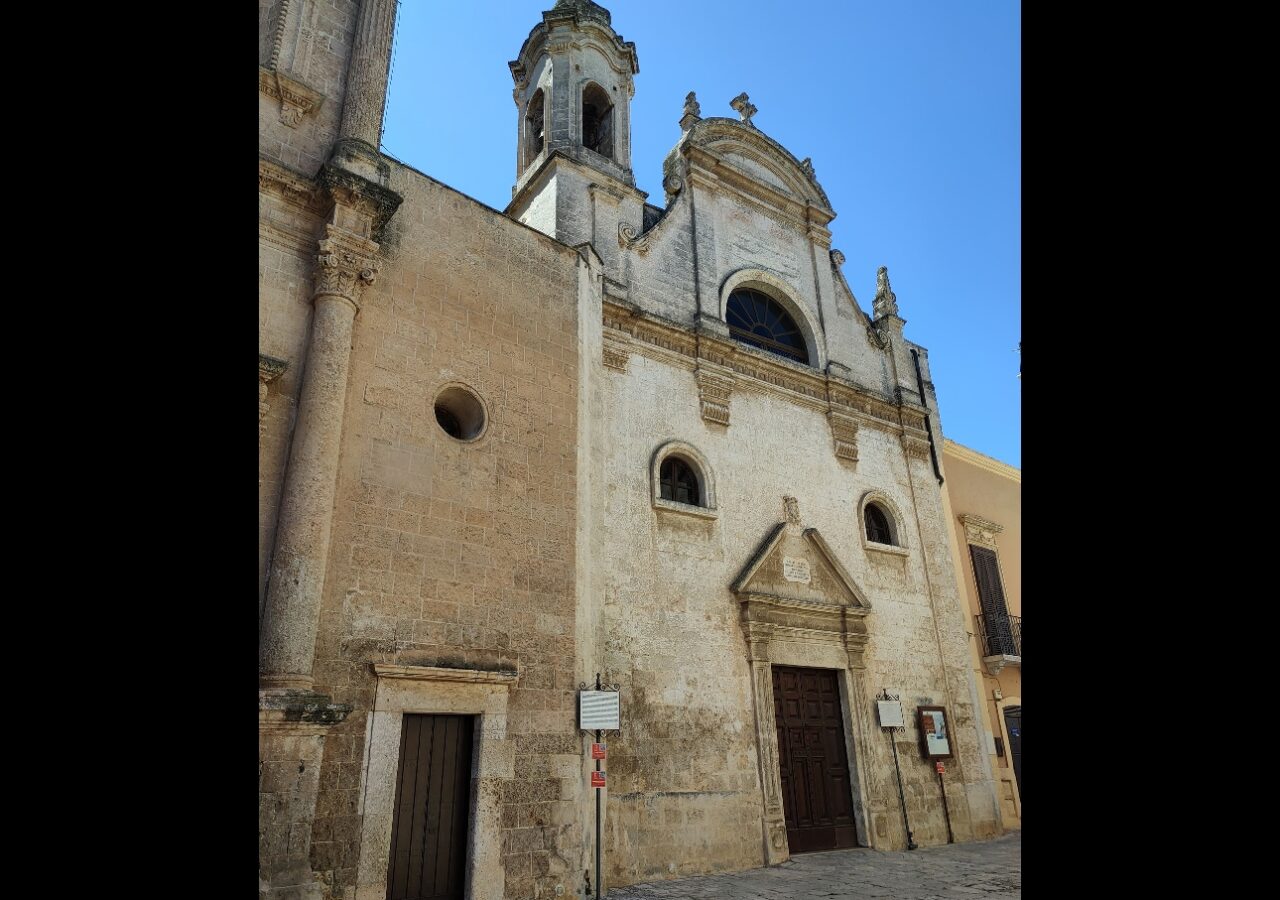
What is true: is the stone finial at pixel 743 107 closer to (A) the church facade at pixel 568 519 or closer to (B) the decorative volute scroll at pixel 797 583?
(A) the church facade at pixel 568 519

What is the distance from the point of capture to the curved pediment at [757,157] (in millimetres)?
14992

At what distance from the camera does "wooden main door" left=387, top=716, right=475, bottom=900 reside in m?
7.40

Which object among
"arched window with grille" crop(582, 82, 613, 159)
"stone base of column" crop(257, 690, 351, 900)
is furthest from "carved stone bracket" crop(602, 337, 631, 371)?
"stone base of column" crop(257, 690, 351, 900)

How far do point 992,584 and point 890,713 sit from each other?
5077 mm

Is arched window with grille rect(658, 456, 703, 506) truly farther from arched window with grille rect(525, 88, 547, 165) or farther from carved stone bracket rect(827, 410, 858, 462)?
arched window with grille rect(525, 88, 547, 165)

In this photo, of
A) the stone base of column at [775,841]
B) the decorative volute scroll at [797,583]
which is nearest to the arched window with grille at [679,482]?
the decorative volute scroll at [797,583]

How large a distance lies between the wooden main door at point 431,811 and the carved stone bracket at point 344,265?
182 inches

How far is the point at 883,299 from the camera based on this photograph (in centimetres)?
1697

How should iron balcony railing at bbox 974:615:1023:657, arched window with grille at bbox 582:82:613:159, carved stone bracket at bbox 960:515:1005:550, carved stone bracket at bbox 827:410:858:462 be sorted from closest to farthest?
carved stone bracket at bbox 827:410:858:462, iron balcony railing at bbox 974:615:1023:657, arched window with grille at bbox 582:82:613:159, carved stone bracket at bbox 960:515:1005:550

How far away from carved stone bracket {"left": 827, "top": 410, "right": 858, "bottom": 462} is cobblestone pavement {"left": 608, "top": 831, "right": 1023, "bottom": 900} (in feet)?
20.7
